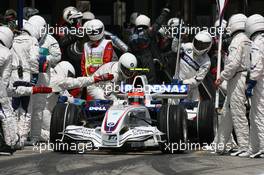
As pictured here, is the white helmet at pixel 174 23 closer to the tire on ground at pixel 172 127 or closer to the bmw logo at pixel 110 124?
the tire on ground at pixel 172 127

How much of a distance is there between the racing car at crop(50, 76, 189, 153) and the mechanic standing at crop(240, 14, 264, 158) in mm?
1135

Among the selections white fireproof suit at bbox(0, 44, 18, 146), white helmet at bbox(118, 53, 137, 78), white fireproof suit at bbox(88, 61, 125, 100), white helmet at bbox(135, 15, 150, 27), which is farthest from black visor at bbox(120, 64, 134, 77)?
white helmet at bbox(135, 15, 150, 27)

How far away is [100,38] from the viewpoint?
19.1 metres

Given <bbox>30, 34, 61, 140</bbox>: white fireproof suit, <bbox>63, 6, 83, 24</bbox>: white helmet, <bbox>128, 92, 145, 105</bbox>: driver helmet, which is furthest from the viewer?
<bbox>63, 6, 83, 24</bbox>: white helmet

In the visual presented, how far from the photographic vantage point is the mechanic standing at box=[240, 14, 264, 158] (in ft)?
49.2

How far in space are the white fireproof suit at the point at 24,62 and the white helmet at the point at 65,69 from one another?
1.30 meters

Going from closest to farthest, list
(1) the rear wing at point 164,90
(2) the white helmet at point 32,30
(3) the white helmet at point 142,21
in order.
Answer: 1. (1) the rear wing at point 164,90
2. (2) the white helmet at point 32,30
3. (3) the white helmet at point 142,21

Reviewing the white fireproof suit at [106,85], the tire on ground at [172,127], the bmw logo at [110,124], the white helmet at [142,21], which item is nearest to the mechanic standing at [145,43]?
the white helmet at [142,21]

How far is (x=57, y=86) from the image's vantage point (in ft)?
59.4

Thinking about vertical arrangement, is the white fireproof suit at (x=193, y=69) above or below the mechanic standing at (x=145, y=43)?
below

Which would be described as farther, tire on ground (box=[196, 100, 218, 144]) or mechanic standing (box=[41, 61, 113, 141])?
mechanic standing (box=[41, 61, 113, 141])

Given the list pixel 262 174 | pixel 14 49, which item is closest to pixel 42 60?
pixel 14 49

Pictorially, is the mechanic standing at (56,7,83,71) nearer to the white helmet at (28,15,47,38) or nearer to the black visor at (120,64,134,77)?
the white helmet at (28,15,47,38)

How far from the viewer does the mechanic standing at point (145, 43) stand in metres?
19.6
